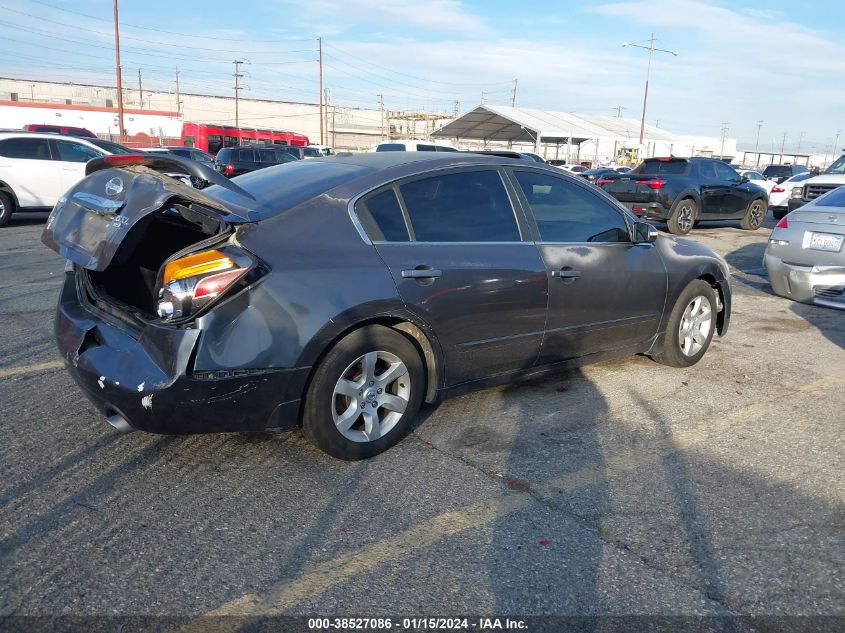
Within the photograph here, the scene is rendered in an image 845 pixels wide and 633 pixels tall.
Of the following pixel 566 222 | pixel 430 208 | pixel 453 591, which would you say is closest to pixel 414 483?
pixel 453 591

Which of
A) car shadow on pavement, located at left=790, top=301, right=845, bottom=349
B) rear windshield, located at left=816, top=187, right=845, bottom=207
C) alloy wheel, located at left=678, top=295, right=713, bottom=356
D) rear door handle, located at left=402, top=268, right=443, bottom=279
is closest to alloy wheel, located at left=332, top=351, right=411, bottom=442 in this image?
rear door handle, located at left=402, top=268, right=443, bottom=279

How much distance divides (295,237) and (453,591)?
5.94 feet

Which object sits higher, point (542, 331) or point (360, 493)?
point (542, 331)

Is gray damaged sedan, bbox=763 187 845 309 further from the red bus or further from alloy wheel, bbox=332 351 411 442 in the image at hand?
the red bus

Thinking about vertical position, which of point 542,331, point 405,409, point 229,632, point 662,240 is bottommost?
point 229,632

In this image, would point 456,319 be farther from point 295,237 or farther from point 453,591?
point 453,591

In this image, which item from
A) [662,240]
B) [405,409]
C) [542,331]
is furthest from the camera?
[662,240]

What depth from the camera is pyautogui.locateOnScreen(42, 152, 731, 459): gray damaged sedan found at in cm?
318

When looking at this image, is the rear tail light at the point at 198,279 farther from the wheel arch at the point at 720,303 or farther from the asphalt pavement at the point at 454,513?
the wheel arch at the point at 720,303

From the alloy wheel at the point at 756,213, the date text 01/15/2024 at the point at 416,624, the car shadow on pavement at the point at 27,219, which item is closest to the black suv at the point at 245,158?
the car shadow on pavement at the point at 27,219

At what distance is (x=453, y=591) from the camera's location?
2.62 meters

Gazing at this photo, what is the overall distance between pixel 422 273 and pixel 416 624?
6.04 ft

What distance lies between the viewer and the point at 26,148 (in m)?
13.4

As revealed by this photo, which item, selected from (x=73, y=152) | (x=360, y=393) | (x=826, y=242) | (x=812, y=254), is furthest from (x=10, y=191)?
(x=826, y=242)
